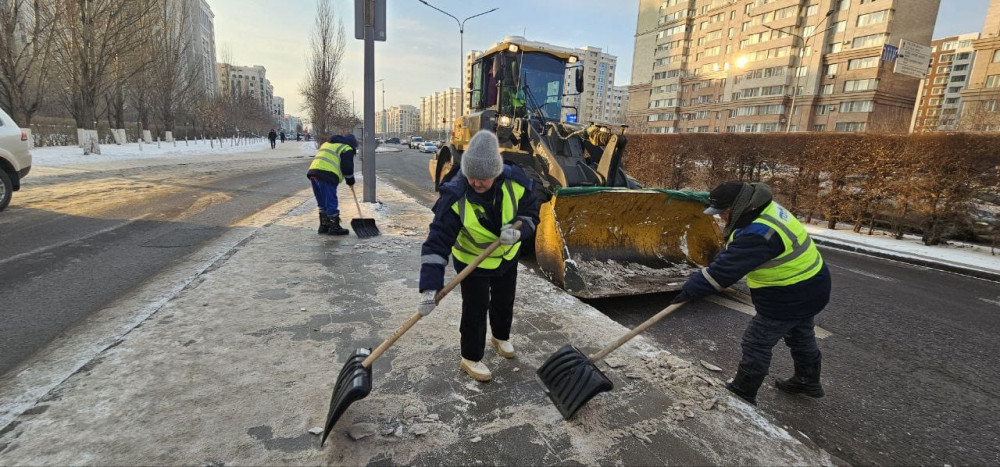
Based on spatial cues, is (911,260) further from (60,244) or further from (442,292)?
(60,244)

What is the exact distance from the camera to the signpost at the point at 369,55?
795 centimetres

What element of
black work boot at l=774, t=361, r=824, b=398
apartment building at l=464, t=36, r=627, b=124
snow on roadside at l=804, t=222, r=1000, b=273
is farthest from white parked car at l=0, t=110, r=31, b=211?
apartment building at l=464, t=36, r=627, b=124

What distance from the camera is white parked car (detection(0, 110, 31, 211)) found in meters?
7.00

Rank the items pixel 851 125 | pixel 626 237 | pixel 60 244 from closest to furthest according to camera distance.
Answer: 1. pixel 626 237
2. pixel 60 244
3. pixel 851 125

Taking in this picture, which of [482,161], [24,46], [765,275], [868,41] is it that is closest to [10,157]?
[482,161]

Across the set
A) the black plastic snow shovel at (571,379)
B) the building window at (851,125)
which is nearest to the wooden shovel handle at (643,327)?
the black plastic snow shovel at (571,379)

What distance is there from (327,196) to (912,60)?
32.9 meters

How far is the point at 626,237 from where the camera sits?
509 cm

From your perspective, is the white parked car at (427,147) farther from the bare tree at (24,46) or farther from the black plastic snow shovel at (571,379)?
the black plastic snow shovel at (571,379)

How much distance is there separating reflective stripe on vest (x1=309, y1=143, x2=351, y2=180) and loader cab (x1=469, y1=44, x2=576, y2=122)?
2792 mm

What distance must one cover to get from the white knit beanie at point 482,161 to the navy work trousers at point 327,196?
14.1ft

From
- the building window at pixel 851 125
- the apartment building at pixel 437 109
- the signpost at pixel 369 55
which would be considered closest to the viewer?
the signpost at pixel 369 55

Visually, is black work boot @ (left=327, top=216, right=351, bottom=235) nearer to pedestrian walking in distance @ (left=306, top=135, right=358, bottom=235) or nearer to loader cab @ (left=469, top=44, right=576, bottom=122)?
pedestrian walking in distance @ (left=306, top=135, right=358, bottom=235)

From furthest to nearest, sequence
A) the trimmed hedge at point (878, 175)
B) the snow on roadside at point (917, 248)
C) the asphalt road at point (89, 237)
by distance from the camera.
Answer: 1. the trimmed hedge at point (878, 175)
2. the snow on roadside at point (917, 248)
3. the asphalt road at point (89, 237)
